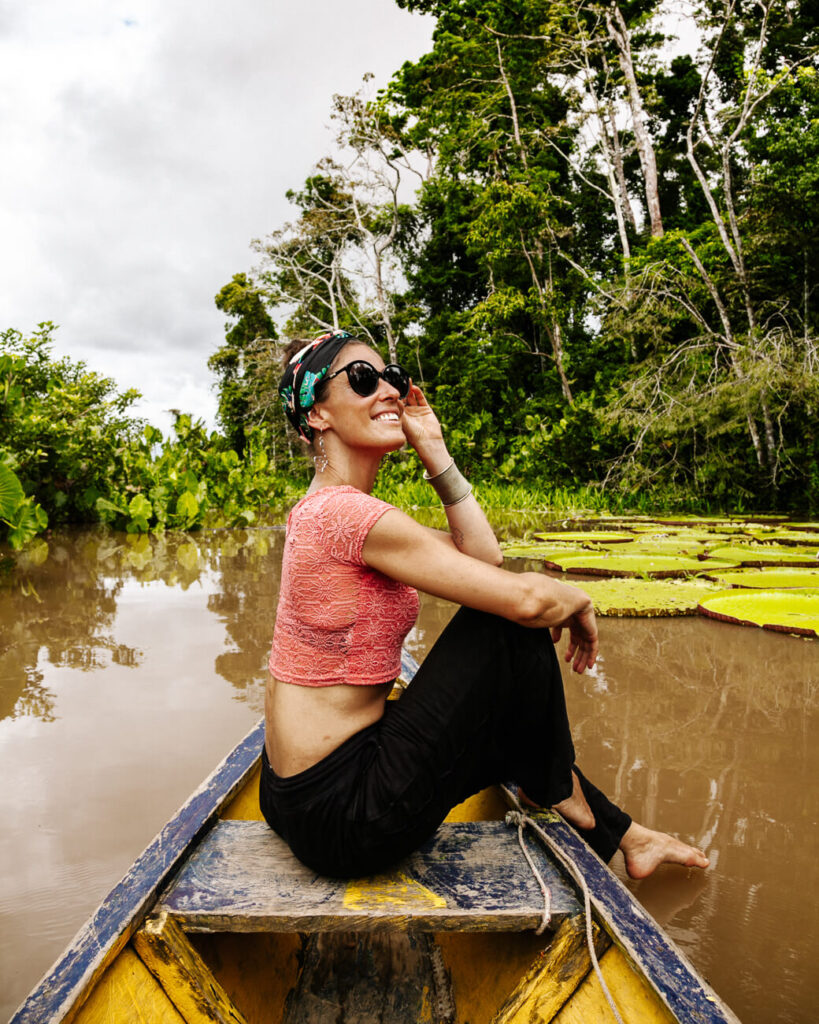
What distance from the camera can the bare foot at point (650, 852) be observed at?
144cm

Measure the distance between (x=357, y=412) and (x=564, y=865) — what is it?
851mm

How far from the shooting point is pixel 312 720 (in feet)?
3.75

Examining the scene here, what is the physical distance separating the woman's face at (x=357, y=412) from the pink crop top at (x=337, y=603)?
178mm

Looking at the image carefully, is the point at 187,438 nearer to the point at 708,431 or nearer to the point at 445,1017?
the point at 708,431

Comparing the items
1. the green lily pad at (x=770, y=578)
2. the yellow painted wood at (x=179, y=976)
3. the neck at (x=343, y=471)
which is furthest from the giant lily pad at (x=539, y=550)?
the yellow painted wood at (x=179, y=976)

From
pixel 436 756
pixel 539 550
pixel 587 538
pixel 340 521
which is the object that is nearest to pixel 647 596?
pixel 539 550

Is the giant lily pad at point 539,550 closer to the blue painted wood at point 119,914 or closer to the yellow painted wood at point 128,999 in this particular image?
the blue painted wood at point 119,914

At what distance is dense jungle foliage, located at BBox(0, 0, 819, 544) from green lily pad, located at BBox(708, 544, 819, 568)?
8.58 ft

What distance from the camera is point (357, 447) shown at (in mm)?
1328

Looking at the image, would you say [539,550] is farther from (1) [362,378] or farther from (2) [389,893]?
(2) [389,893]

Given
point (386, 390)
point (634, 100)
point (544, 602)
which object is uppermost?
point (634, 100)

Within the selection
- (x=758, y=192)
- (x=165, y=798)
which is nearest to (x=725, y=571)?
(x=165, y=798)

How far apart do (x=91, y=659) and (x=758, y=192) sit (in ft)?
26.2

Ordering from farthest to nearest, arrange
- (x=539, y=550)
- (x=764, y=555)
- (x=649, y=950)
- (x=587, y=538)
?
1. (x=587, y=538)
2. (x=539, y=550)
3. (x=764, y=555)
4. (x=649, y=950)
